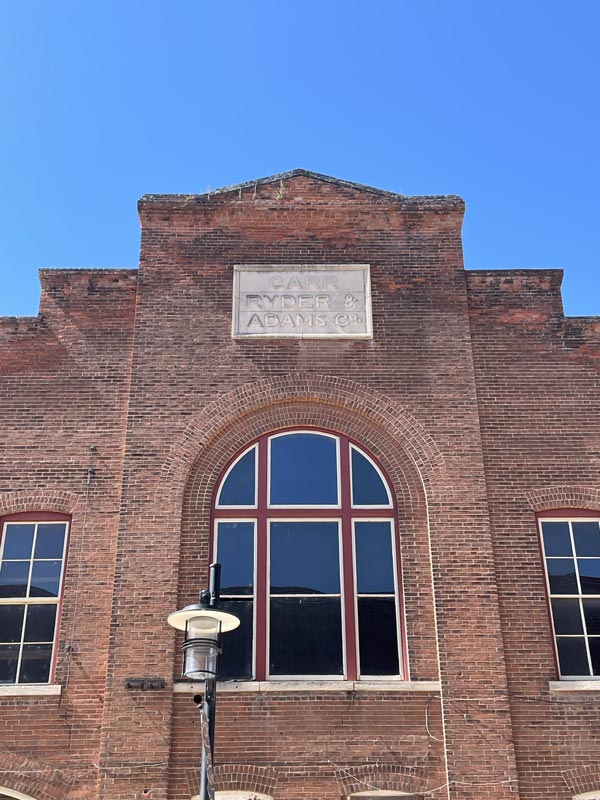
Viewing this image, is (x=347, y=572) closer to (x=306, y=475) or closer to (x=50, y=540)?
(x=306, y=475)

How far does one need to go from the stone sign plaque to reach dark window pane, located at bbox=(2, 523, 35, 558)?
4396 millimetres

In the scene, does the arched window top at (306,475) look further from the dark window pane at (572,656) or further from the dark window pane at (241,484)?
the dark window pane at (572,656)

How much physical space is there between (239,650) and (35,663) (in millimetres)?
2875

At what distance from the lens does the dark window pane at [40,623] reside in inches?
518

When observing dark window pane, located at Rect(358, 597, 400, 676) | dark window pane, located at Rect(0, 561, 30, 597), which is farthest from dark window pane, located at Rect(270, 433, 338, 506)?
dark window pane, located at Rect(0, 561, 30, 597)

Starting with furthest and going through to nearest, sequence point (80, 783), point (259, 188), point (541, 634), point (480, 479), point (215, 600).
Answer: point (259, 188) → point (480, 479) → point (541, 634) → point (80, 783) → point (215, 600)

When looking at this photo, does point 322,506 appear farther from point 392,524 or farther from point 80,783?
point 80,783

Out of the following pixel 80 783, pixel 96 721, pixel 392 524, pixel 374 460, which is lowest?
pixel 80 783

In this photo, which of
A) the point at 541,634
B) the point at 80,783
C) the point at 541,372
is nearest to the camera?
the point at 80,783

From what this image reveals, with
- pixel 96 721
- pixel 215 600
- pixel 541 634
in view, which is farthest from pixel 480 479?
pixel 96 721

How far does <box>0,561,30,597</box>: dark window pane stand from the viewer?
1341 centimetres

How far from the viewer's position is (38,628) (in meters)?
13.2

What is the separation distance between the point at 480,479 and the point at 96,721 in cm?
646

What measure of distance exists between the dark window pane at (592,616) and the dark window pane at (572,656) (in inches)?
8.2
